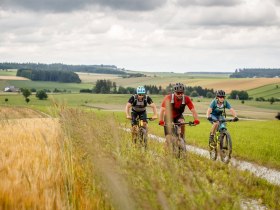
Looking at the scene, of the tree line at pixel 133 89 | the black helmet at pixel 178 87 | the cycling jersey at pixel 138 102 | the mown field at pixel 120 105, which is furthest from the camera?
the tree line at pixel 133 89

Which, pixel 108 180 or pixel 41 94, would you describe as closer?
pixel 108 180

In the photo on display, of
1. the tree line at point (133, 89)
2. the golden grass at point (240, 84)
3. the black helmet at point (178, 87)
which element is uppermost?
the black helmet at point (178, 87)

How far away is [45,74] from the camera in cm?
15588

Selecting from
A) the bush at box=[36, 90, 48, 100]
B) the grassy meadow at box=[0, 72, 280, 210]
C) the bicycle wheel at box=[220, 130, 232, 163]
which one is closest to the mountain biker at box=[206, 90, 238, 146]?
the bicycle wheel at box=[220, 130, 232, 163]

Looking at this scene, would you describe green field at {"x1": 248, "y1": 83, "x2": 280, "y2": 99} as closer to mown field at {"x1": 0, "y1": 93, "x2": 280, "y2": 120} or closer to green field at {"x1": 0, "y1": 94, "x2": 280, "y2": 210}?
mown field at {"x1": 0, "y1": 93, "x2": 280, "y2": 120}

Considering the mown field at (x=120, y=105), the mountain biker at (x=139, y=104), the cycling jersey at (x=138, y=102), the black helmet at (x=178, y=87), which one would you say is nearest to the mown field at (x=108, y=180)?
the black helmet at (x=178, y=87)

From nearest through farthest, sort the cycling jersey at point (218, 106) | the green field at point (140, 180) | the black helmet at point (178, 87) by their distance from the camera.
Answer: the green field at point (140, 180) → the black helmet at point (178, 87) → the cycling jersey at point (218, 106)

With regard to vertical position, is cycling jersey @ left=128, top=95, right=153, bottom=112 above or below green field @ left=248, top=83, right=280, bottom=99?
above

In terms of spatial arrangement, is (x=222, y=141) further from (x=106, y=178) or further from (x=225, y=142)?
(x=106, y=178)

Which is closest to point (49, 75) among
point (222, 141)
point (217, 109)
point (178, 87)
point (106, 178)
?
point (217, 109)

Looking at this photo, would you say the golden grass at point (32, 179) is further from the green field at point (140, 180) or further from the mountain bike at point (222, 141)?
the mountain bike at point (222, 141)

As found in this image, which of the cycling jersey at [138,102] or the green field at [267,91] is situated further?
the green field at [267,91]

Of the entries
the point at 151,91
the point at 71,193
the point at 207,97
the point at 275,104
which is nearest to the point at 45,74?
the point at 151,91

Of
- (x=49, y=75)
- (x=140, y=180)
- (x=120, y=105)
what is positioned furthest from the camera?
(x=49, y=75)
